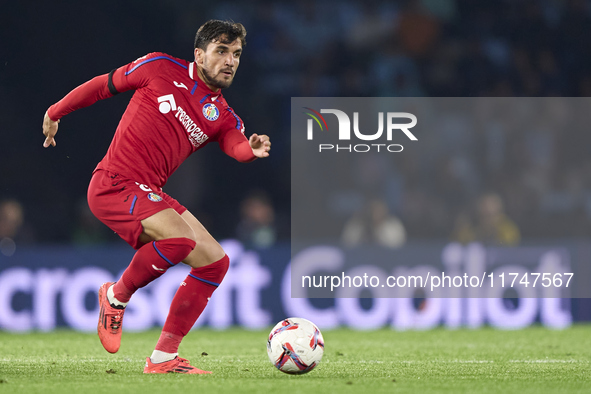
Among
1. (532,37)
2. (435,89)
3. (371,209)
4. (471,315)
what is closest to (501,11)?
(532,37)

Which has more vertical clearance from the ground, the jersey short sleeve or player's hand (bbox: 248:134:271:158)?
the jersey short sleeve

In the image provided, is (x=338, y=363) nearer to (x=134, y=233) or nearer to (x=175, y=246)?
(x=175, y=246)

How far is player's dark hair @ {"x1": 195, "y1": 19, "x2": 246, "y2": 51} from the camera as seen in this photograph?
5348mm

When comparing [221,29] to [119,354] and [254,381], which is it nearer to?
[254,381]

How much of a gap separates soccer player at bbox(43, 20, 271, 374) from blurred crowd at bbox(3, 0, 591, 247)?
5.36 m

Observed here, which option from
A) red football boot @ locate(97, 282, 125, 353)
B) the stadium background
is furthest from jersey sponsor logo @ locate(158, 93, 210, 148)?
the stadium background

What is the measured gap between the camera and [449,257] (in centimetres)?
1026

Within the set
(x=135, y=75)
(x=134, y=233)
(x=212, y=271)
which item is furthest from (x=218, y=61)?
(x=212, y=271)

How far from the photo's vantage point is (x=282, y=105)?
528 inches

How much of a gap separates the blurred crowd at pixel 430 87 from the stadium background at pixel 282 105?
0.08ft

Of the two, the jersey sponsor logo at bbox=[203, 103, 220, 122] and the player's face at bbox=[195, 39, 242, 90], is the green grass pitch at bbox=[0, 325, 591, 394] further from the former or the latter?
the player's face at bbox=[195, 39, 242, 90]

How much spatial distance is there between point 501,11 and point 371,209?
5175 millimetres

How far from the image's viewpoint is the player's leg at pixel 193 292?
5.21 m

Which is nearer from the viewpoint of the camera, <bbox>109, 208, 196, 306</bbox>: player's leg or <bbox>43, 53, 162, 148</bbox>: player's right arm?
<bbox>109, 208, 196, 306</bbox>: player's leg
